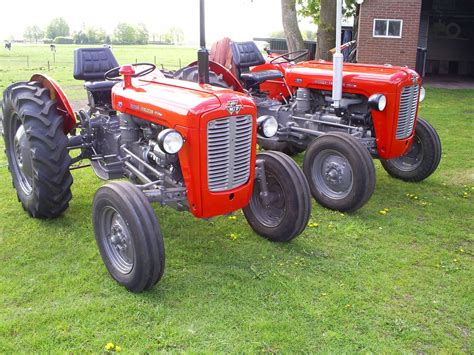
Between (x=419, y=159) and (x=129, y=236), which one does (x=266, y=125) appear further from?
(x=419, y=159)

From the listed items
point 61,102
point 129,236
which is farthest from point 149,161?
point 61,102

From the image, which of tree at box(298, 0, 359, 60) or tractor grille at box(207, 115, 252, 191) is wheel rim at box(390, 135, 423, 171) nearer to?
tractor grille at box(207, 115, 252, 191)

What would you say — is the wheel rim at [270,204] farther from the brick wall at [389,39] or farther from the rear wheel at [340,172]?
the brick wall at [389,39]

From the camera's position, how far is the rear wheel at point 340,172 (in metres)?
4.80

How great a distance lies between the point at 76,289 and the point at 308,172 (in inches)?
107

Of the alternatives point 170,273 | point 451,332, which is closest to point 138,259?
point 170,273

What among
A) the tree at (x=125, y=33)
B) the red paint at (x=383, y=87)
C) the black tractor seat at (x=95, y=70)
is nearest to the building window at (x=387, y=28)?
the red paint at (x=383, y=87)

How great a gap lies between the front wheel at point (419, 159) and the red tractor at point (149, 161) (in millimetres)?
2513

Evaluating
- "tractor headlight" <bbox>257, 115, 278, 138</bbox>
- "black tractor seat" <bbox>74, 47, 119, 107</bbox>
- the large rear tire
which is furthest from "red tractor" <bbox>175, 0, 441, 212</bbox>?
the large rear tire

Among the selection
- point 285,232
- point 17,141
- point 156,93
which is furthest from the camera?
point 17,141

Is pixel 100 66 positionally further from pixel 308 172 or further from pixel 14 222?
pixel 308 172

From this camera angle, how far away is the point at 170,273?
3.64 m

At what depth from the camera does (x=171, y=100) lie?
11.6ft

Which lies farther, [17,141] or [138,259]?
[17,141]
